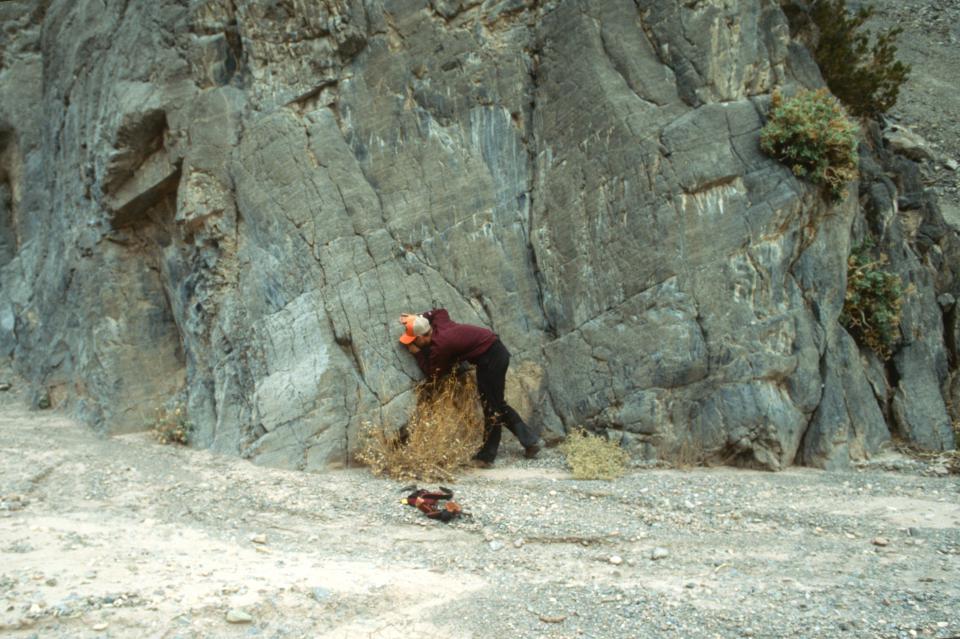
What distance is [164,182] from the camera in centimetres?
1139

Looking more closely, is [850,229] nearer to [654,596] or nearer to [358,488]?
[654,596]

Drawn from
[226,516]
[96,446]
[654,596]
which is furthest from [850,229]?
[96,446]

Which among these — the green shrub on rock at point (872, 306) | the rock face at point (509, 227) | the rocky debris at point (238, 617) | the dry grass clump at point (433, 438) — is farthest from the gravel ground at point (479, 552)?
the green shrub on rock at point (872, 306)

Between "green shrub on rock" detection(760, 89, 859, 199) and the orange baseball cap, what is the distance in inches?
176

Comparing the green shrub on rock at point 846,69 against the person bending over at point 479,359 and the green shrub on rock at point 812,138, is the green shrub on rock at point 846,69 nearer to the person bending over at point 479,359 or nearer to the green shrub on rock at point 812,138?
the green shrub on rock at point 812,138

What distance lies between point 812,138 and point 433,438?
5.55m

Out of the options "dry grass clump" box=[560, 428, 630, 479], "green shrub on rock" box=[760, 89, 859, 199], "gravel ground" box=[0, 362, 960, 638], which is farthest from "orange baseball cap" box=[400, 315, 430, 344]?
"green shrub on rock" box=[760, 89, 859, 199]

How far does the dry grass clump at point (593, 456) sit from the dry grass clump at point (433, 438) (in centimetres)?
108

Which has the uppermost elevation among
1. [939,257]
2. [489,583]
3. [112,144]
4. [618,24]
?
[618,24]

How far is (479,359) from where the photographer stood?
921 cm

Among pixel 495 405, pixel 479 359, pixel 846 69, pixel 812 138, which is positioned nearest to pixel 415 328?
pixel 479 359

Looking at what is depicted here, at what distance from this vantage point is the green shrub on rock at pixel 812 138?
9.26m

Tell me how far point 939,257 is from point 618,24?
5759 millimetres

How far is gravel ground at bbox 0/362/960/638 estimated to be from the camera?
5547mm
